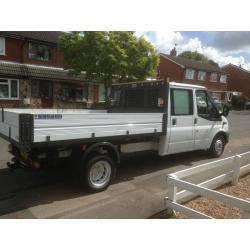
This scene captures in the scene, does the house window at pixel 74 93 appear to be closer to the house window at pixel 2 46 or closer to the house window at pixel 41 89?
the house window at pixel 41 89

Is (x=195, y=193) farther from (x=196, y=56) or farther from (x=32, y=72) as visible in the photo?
(x=196, y=56)

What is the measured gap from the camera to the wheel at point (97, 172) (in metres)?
4.96

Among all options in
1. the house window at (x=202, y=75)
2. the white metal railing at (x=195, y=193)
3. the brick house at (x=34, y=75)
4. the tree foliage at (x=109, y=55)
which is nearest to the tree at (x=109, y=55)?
the tree foliage at (x=109, y=55)

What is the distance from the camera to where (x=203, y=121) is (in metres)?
7.48

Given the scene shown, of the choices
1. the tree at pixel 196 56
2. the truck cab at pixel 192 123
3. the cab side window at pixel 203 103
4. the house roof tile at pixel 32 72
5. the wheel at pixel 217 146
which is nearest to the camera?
the truck cab at pixel 192 123

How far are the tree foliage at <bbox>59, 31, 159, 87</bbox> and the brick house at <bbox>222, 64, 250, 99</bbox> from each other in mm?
37050

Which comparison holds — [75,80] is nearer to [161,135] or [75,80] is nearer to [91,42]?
[91,42]

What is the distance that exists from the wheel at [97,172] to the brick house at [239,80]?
50296 mm

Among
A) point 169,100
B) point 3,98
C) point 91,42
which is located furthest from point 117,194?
point 3,98

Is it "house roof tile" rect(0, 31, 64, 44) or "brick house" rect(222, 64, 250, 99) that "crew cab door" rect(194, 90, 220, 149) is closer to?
"house roof tile" rect(0, 31, 64, 44)

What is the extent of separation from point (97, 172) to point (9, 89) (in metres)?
17.6

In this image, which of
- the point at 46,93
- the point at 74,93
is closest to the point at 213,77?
the point at 74,93

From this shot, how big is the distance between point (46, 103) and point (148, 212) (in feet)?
65.0

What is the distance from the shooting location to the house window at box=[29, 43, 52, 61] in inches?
854
